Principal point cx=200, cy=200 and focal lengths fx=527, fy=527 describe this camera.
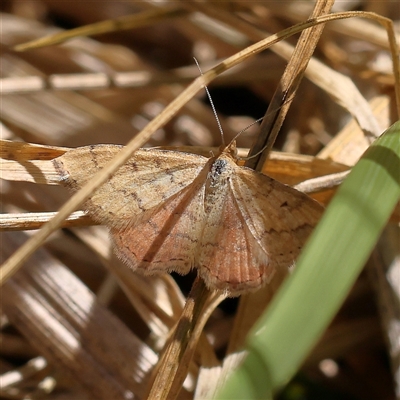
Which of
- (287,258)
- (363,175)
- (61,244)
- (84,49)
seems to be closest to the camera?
(363,175)

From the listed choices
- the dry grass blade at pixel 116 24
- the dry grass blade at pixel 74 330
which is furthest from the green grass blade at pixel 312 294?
the dry grass blade at pixel 116 24

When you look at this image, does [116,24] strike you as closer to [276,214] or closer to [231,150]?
[231,150]

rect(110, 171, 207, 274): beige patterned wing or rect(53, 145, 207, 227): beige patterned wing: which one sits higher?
rect(53, 145, 207, 227): beige patterned wing

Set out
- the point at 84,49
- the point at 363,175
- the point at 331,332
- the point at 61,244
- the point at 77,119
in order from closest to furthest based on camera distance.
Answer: the point at 363,175, the point at 331,332, the point at 61,244, the point at 77,119, the point at 84,49

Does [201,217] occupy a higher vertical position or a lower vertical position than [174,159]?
lower

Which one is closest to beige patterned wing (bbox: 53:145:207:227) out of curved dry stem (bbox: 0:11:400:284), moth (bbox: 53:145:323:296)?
moth (bbox: 53:145:323:296)

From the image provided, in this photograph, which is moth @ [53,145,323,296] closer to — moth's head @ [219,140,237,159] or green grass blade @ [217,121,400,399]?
moth's head @ [219,140,237,159]

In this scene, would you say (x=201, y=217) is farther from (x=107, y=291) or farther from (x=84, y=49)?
(x=84, y=49)

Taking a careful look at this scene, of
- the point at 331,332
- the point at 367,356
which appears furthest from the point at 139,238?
the point at 367,356
